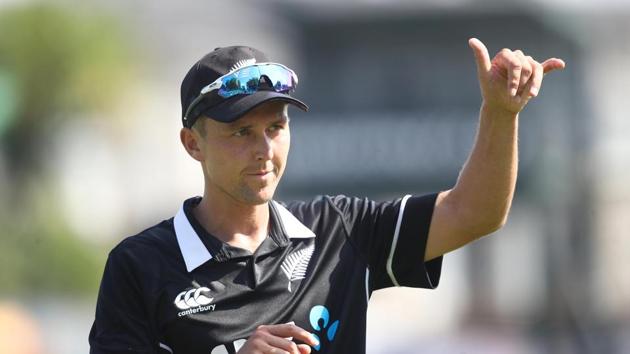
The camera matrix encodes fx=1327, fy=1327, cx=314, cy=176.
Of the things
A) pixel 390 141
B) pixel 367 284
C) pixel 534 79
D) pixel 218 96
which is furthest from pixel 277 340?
pixel 390 141

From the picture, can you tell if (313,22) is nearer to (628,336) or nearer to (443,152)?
(443,152)

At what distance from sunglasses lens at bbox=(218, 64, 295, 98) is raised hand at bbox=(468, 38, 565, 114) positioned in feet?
2.38

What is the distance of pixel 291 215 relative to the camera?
5297 millimetres

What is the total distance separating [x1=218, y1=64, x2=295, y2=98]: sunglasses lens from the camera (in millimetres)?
4938

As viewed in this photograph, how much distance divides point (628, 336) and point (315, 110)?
39.9ft

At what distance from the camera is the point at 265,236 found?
518 centimetres

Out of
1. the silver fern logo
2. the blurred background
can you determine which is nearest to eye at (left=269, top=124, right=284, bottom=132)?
the silver fern logo

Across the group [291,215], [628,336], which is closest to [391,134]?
[628,336]

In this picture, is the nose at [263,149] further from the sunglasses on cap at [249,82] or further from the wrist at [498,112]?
the wrist at [498,112]

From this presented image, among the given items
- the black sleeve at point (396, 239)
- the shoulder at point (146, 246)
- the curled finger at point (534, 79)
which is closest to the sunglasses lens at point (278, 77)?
the black sleeve at point (396, 239)

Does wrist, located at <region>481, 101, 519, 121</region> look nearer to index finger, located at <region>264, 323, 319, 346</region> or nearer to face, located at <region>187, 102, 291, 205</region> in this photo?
face, located at <region>187, 102, 291, 205</region>

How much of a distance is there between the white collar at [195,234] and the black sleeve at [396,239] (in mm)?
189

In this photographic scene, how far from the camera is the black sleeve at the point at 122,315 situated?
4855mm

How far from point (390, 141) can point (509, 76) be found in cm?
2545
